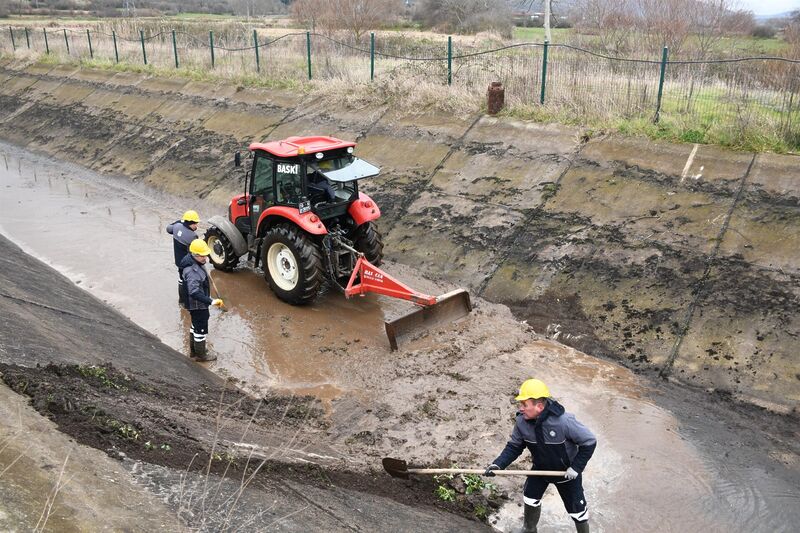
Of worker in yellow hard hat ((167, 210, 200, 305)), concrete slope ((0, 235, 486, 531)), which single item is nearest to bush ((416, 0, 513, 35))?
worker in yellow hard hat ((167, 210, 200, 305))

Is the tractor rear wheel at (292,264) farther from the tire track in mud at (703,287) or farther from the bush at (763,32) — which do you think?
the bush at (763,32)

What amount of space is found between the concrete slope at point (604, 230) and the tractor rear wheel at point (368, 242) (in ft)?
4.29

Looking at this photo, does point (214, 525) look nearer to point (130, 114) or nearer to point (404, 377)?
point (404, 377)

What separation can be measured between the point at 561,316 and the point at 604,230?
1788 millimetres

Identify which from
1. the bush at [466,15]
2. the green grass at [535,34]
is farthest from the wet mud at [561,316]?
the bush at [466,15]

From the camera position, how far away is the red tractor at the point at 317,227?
349 inches

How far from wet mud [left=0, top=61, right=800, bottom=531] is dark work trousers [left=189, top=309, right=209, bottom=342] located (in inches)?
16.9

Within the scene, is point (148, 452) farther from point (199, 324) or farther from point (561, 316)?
point (561, 316)

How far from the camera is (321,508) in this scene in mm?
4844

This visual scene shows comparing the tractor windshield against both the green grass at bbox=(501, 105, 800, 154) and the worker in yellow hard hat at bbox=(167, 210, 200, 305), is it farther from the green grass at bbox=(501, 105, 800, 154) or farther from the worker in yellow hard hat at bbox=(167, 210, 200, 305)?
the green grass at bbox=(501, 105, 800, 154)

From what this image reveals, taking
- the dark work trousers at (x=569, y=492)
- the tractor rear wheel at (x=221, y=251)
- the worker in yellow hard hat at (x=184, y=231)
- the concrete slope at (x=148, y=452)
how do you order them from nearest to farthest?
the concrete slope at (x=148, y=452) → the dark work trousers at (x=569, y=492) → the worker in yellow hard hat at (x=184, y=231) → the tractor rear wheel at (x=221, y=251)

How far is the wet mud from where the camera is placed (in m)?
6.35

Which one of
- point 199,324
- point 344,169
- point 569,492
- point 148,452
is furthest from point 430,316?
point 148,452

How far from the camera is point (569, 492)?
16.1ft
